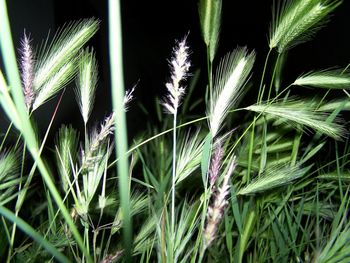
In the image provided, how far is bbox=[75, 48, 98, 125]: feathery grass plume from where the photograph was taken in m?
0.38

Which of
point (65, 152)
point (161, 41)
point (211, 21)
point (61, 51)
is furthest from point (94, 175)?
point (161, 41)

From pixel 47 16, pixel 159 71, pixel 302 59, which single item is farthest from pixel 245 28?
pixel 47 16

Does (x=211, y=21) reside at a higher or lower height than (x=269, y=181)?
higher

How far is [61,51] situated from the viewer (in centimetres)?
37

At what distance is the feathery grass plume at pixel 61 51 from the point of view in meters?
0.36

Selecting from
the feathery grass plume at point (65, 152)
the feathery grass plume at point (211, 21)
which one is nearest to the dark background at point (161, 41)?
the feathery grass plume at point (65, 152)

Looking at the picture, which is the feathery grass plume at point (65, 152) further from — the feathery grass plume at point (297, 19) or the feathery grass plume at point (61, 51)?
the feathery grass plume at point (297, 19)

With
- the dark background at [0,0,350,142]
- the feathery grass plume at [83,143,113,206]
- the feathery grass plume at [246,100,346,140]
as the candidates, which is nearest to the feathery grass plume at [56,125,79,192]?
the feathery grass plume at [83,143,113,206]

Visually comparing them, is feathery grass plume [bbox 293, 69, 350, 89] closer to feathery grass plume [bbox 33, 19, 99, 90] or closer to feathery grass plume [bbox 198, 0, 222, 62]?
feathery grass plume [bbox 198, 0, 222, 62]

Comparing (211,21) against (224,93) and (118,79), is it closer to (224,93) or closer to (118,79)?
(224,93)

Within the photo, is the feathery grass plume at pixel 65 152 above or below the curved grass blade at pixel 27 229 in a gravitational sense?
below

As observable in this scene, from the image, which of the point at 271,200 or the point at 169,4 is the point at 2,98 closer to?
the point at 271,200

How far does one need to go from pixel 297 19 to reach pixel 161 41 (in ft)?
5.45

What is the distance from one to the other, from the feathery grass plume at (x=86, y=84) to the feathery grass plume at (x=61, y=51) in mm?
30
